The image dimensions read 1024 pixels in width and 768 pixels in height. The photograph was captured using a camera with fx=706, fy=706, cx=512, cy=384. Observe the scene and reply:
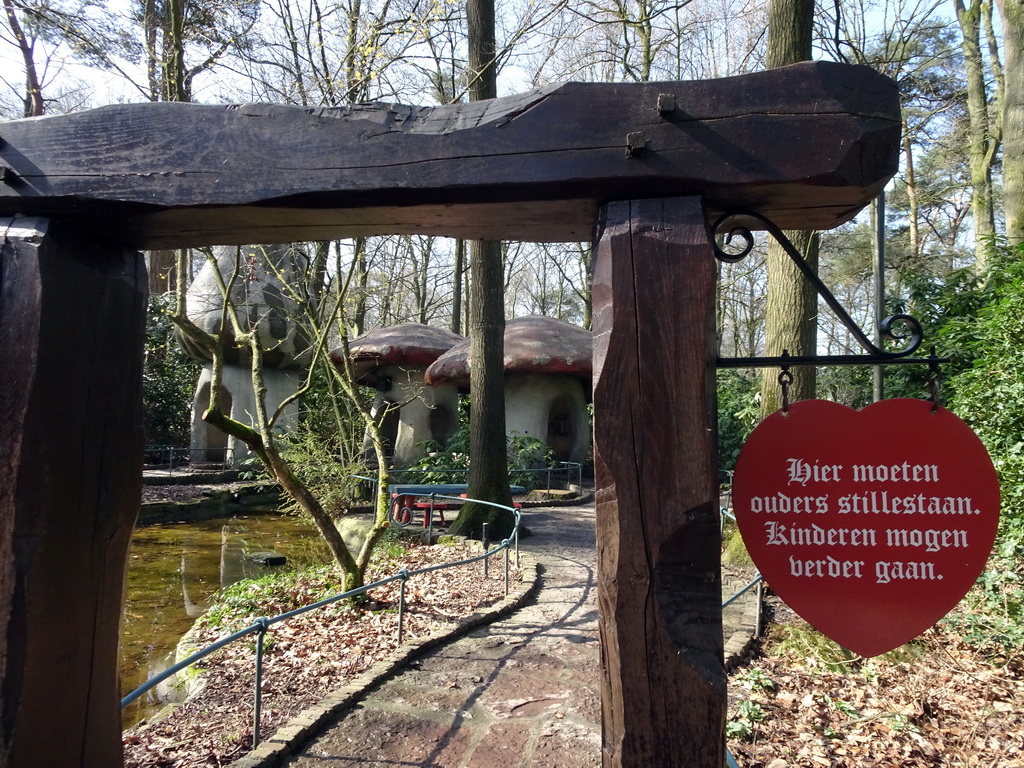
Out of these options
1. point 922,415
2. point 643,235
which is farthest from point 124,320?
point 922,415

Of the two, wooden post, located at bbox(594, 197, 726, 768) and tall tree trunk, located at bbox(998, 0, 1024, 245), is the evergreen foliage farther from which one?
wooden post, located at bbox(594, 197, 726, 768)

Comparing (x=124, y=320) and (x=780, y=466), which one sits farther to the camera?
(x=124, y=320)

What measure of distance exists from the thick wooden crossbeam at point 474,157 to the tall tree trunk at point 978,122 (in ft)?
41.4

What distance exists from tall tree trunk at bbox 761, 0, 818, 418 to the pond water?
5329mm

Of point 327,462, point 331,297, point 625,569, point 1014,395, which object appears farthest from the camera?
point 327,462

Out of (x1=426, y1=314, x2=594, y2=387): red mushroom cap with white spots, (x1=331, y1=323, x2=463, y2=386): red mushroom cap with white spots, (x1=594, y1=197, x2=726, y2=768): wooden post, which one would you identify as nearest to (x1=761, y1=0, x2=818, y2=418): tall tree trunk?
(x1=594, y1=197, x2=726, y2=768): wooden post

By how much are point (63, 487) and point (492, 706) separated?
118 inches

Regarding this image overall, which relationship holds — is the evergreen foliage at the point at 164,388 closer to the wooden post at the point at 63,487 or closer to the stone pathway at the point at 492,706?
the stone pathway at the point at 492,706

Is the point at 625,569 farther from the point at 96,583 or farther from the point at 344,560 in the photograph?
the point at 344,560

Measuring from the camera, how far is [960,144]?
1681cm

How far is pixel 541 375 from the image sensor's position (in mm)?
16125

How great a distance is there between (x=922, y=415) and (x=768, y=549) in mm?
572

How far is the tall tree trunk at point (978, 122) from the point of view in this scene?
479 inches

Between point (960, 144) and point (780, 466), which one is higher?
point (960, 144)
